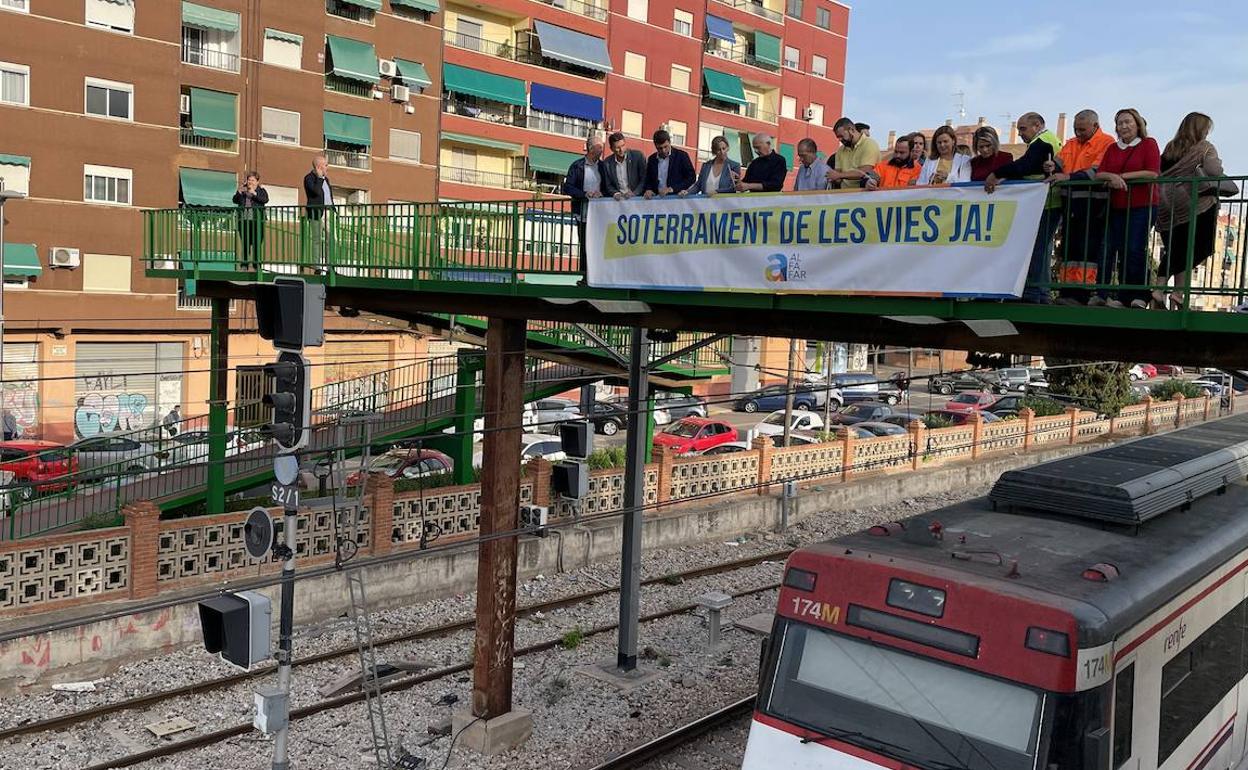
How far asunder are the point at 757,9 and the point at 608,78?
11.6m

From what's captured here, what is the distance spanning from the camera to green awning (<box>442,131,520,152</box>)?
41312 mm

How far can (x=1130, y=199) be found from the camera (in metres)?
7.27

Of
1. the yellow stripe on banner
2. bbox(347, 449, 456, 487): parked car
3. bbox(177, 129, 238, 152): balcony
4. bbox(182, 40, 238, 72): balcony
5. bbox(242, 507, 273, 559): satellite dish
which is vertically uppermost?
bbox(182, 40, 238, 72): balcony

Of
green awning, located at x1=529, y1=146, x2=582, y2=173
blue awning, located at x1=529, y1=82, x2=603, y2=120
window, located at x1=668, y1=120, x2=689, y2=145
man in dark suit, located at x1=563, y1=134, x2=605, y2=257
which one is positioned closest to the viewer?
man in dark suit, located at x1=563, y1=134, x2=605, y2=257

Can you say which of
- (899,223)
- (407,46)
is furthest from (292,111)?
(899,223)

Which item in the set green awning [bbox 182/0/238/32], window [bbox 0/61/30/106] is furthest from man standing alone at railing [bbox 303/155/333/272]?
green awning [bbox 182/0/238/32]

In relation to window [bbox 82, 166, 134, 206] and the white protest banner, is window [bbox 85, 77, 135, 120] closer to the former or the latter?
window [bbox 82, 166, 134, 206]

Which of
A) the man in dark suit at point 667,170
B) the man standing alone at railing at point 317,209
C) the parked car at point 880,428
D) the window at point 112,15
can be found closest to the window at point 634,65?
the parked car at point 880,428

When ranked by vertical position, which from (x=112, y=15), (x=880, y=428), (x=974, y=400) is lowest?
(x=880, y=428)

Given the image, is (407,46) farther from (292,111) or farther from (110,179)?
(110,179)

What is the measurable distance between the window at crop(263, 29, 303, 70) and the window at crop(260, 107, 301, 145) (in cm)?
160

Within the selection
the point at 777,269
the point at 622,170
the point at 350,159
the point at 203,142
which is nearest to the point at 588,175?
the point at 622,170

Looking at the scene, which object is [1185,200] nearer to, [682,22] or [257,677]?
[257,677]

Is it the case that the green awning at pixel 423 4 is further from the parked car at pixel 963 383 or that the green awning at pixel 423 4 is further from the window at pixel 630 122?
the parked car at pixel 963 383
